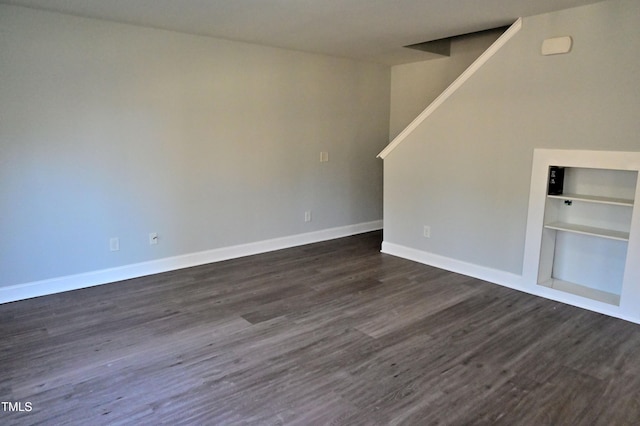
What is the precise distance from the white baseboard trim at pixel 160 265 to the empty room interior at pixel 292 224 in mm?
27

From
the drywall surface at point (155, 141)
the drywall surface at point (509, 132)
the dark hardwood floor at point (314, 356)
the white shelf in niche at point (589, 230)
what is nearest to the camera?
the dark hardwood floor at point (314, 356)

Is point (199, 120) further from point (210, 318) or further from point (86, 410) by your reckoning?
point (86, 410)

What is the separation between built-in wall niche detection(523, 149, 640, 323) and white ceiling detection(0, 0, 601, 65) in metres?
1.26

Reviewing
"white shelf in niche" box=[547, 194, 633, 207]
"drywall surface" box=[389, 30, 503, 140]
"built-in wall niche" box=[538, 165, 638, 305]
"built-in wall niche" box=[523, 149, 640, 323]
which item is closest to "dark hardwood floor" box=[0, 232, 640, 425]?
"built-in wall niche" box=[523, 149, 640, 323]

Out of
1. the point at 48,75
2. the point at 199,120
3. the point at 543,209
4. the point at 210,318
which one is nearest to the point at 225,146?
the point at 199,120

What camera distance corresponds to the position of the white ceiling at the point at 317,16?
10.3 ft

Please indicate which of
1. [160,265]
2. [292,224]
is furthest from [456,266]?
[160,265]

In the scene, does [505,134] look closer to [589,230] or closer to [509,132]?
[509,132]

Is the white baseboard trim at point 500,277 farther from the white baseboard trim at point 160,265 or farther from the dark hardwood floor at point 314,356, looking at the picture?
the white baseboard trim at point 160,265

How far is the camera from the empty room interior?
2344 mm

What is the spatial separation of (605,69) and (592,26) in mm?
356

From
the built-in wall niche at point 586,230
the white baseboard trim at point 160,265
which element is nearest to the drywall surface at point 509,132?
the built-in wall niche at point 586,230

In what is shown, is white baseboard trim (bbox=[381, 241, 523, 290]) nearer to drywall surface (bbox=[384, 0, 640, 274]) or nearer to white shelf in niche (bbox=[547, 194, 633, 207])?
drywall surface (bbox=[384, 0, 640, 274])

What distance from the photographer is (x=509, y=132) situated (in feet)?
12.2
